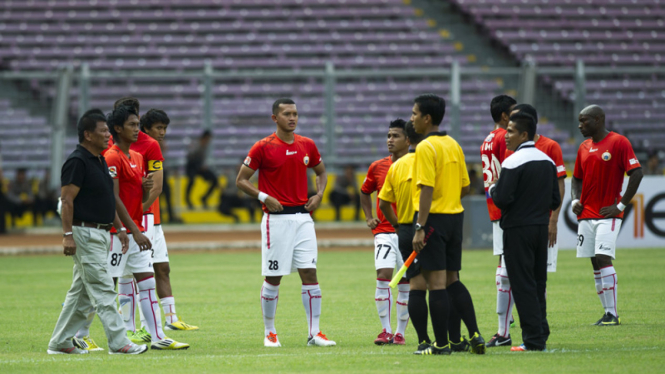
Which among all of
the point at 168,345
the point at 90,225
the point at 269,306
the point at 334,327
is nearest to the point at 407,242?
the point at 269,306

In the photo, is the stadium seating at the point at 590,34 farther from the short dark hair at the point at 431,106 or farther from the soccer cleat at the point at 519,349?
the short dark hair at the point at 431,106

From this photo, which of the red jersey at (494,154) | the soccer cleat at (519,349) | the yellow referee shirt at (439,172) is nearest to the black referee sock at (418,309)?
the yellow referee shirt at (439,172)

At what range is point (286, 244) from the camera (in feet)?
26.2

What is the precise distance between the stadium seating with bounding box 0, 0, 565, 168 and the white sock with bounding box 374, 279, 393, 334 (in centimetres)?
1510

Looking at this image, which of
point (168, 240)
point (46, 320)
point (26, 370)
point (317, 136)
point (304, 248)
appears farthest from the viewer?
point (317, 136)

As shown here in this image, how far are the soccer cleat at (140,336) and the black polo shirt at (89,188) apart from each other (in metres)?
1.58

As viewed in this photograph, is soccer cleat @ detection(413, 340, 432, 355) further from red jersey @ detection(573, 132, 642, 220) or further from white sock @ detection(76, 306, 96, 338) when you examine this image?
red jersey @ detection(573, 132, 642, 220)

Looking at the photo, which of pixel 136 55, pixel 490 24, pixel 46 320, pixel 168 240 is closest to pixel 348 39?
pixel 490 24

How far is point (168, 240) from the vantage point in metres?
21.2

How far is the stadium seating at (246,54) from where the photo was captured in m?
24.6

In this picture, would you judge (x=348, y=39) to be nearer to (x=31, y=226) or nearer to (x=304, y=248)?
(x=31, y=226)

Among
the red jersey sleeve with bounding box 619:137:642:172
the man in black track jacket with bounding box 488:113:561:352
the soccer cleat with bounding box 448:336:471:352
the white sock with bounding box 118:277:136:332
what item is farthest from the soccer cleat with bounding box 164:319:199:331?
the red jersey sleeve with bounding box 619:137:642:172

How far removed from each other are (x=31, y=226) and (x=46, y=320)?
1430 cm

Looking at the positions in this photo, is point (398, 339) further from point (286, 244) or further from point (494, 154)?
point (494, 154)
